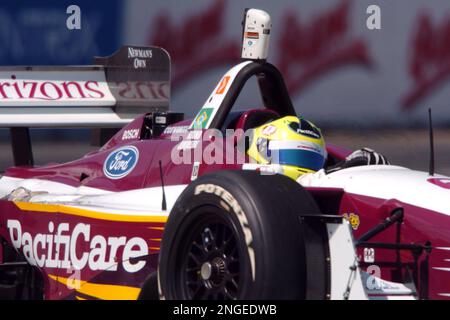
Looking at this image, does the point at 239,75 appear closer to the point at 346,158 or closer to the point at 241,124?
the point at 241,124

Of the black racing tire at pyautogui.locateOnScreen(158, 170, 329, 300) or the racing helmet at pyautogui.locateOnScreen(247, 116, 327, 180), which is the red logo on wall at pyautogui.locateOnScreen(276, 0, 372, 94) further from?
the black racing tire at pyautogui.locateOnScreen(158, 170, 329, 300)

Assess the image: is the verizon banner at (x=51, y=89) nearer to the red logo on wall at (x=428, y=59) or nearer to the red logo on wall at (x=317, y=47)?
the red logo on wall at (x=317, y=47)

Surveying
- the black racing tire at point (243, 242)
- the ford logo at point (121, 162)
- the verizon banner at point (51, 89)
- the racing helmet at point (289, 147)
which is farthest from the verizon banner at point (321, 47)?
the black racing tire at point (243, 242)

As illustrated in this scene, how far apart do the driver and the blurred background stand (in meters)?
7.59

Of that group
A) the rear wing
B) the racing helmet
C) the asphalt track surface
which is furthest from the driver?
the asphalt track surface

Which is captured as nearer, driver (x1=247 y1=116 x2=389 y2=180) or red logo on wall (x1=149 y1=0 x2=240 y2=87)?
driver (x1=247 y1=116 x2=389 y2=180)

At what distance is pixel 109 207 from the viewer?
16.1ft

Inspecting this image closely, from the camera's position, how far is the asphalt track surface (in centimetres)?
1185

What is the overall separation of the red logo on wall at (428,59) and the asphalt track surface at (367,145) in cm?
72

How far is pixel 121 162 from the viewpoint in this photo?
5570 mm

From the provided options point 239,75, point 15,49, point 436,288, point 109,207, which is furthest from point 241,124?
point 15,49

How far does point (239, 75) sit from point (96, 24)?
305 inches

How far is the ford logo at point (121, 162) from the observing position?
5504mm

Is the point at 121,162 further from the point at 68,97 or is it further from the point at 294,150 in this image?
the point at 68,97
